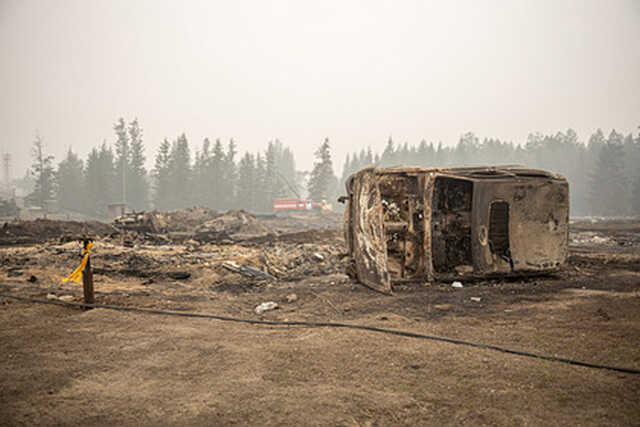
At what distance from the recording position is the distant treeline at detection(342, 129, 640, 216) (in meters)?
49.9

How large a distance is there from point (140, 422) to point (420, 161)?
275 ft

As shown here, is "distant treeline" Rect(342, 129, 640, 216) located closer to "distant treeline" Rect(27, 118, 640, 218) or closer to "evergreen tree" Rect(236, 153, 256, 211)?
"distant treeline" Rect(27, 118, 640, 218)

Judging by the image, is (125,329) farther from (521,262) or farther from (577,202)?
(577,202)

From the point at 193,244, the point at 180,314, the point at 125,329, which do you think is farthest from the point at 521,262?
the point at 193,244

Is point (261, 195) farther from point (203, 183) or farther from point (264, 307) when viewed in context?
point (264, 307)

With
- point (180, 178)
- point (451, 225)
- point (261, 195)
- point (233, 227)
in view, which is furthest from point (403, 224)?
point (261, 195)

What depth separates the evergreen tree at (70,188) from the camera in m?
57.2

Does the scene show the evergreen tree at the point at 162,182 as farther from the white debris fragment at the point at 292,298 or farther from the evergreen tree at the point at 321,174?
the white debris fragment at the point at 292,298

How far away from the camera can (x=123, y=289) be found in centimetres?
848

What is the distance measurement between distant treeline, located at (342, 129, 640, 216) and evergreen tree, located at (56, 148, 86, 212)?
52994 millimetres

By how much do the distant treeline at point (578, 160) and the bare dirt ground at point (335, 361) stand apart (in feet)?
179

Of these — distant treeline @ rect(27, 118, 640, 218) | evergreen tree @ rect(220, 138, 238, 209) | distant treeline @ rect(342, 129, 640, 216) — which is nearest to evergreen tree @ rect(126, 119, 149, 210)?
distant treeline @ rect(27, 118, 640, 218)

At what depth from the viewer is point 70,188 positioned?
5806 cm

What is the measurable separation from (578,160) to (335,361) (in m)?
80.8
